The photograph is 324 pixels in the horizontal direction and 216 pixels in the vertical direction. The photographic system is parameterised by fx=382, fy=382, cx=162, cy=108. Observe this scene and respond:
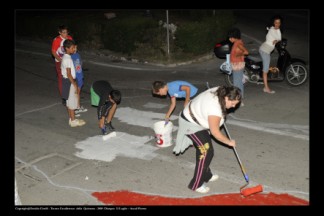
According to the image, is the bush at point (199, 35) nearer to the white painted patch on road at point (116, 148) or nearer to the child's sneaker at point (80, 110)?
the child's sneaker at point (80, 110)

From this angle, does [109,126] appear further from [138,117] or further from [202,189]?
[202,189]

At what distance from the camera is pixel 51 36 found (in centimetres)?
1825

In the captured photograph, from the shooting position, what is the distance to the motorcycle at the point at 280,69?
410 inches

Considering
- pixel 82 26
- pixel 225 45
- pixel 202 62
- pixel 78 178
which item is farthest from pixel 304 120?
pixel 82 26

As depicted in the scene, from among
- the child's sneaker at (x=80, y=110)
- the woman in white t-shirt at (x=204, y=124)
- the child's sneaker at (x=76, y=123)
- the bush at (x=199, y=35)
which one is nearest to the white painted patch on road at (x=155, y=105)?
the child's sneaker at (x=80, y=110)

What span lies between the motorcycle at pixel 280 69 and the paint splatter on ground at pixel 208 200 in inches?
200

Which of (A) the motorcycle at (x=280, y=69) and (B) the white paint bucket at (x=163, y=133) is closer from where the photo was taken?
(B) the white paint bucket at (x=163, y=133)

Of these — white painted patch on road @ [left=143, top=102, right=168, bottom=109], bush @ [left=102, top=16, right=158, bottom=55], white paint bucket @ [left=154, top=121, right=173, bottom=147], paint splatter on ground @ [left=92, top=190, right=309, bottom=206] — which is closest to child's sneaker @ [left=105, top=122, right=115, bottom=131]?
white paint bucket @ [left=154, top=121, right=173, bottom=147]

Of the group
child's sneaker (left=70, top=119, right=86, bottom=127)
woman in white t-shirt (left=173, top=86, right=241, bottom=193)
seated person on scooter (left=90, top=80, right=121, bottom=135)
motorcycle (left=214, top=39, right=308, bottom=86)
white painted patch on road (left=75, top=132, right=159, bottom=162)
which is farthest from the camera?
motorcycle (left=214, top=39, right=308, bottom=86)

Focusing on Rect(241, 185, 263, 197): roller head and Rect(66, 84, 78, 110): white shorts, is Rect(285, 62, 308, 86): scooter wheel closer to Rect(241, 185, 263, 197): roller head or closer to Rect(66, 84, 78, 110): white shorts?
Rect(241, 185, 263, 197): roller head

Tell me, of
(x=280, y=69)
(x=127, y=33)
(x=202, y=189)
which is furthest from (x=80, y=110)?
(x=127, y=33)

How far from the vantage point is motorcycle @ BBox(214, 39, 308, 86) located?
1041 cm

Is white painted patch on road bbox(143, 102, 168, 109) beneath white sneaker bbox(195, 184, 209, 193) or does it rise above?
above

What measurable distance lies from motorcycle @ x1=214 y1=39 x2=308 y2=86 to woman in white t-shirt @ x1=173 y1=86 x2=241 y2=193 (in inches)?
191
